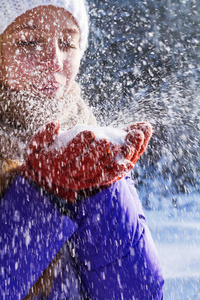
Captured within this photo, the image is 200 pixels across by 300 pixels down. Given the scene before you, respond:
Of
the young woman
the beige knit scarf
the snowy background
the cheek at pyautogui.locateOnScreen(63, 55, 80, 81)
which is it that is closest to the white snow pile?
the young woman

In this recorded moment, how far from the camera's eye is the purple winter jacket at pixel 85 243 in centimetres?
52

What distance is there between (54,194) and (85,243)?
4.0 inches

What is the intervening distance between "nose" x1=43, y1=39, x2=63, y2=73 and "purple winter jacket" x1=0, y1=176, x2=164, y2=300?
0.26 meters

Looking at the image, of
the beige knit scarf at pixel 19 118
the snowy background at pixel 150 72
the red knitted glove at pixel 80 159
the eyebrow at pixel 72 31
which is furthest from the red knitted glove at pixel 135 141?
the snowy background at pixel 150 72

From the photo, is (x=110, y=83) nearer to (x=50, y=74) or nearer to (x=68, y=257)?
(x=50, y=74)

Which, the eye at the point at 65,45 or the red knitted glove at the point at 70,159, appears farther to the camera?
the eye at the point at 65,45

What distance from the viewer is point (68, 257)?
608mm

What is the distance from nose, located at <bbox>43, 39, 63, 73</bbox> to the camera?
26.4 inches

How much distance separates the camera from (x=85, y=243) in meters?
0.55

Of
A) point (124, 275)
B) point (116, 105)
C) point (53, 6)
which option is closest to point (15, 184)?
point (124, 275)

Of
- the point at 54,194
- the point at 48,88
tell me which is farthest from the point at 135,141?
the point at 48,88

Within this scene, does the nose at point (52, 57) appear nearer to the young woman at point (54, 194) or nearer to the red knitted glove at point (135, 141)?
the young woman at point (54, 194)

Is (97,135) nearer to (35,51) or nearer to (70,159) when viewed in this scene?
(70,159)

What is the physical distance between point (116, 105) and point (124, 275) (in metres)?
1.81
